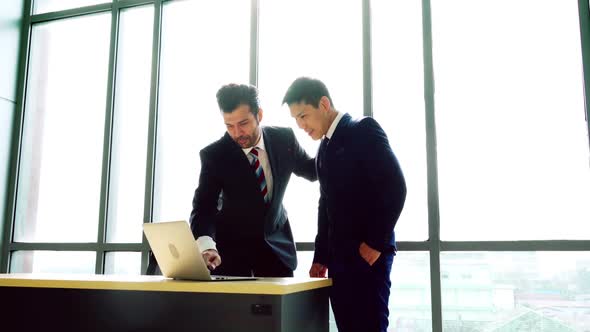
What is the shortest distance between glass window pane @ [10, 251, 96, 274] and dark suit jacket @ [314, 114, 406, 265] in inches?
86.2

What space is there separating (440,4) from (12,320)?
8.74 feet

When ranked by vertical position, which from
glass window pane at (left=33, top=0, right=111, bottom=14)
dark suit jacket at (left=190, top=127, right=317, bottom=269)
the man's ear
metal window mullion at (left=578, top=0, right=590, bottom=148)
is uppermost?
glass window pane at (left=33, top=0, right=111, bottom=14)

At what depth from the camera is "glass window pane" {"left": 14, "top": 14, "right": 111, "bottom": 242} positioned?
12.3 feet

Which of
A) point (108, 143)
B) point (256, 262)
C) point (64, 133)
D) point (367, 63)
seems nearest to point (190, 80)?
point (108, 143)

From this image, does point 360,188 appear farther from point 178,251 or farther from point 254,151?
point 178,251

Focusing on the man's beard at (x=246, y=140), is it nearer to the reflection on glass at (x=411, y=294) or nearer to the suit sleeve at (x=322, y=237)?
the suit sleeve at (x=322, y=237)

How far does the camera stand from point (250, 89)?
7.78 feet

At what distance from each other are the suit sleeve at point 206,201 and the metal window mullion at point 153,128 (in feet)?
3.87

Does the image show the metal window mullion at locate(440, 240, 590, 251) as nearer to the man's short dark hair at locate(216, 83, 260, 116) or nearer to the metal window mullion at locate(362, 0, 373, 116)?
the metal window mullion at locate(362, 0, 373, 116)

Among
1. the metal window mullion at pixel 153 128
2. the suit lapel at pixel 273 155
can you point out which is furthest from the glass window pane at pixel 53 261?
the suit lapel at pixel 273 155

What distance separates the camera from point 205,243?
2146mm

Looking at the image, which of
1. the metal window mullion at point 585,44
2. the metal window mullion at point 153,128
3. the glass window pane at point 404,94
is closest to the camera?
the metal window mullion at point 585,44

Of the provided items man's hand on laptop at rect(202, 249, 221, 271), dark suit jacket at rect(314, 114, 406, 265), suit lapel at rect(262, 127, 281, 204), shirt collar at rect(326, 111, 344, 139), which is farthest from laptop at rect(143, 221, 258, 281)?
shirt collar at rect(326, 111, 344, 139)

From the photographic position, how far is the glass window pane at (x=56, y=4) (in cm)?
394
